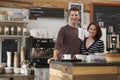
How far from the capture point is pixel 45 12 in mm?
5465

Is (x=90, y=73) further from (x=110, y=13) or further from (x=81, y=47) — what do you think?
(x=110, y=13)

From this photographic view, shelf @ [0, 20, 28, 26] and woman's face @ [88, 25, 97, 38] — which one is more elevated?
shelf @ [0, 20, 28, 26]

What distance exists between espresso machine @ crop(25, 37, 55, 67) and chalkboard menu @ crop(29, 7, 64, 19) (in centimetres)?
69

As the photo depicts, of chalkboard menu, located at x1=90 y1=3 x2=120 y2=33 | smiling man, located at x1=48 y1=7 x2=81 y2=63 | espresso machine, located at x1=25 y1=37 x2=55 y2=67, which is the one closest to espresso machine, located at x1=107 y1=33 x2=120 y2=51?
chalkboard menu, located at x1=90 y1=3 x2=120 y2=33

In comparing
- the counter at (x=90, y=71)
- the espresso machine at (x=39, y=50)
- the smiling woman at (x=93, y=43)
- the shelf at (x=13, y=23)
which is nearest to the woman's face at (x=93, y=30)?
the smiling woman at (x=93, y=43)

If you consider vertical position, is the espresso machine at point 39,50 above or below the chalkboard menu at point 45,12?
below

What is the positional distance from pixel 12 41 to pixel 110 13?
93.6 inches

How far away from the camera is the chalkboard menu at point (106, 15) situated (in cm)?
589

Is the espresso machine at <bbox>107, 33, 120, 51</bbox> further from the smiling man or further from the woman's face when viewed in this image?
the woman's face

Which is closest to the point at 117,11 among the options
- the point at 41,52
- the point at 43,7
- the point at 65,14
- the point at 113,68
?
the point at 65,14

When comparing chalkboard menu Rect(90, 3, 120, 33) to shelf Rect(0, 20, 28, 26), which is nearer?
shelf Rect(0, 20, 28, 26)

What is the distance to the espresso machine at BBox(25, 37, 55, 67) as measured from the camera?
4746mm

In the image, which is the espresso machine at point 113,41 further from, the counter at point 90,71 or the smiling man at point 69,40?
the counter at point 90,71

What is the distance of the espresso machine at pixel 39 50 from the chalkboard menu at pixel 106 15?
1.47m
